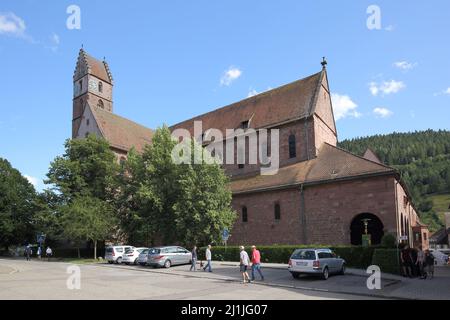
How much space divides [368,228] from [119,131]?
32.7 meters

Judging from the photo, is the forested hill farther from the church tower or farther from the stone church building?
the church tower

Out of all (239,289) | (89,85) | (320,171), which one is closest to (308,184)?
(320,171)

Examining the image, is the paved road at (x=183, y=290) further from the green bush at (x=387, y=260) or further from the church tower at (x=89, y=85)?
the church tower at (x=89, y=85)

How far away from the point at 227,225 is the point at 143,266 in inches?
293

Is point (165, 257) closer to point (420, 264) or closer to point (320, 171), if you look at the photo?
point (320, 171)

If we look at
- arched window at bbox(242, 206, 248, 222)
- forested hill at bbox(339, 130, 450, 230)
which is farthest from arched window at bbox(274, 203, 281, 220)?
forested hill at bbox(339, 130, 450, 230)

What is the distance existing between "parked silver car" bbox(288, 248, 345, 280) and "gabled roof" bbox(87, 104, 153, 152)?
33.9 meters

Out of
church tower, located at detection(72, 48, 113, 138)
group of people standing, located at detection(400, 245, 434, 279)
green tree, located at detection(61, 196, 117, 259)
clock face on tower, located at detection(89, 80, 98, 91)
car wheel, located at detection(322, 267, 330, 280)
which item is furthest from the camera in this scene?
clock face on tower, located at detection(89, 80, 98, 91)

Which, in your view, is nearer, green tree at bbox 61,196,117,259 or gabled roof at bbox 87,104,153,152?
green tree at bbox 61,196,117,259

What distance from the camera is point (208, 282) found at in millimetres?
19781

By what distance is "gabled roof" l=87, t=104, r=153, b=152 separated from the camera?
5053 cm

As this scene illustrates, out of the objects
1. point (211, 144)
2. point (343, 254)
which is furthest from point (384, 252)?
point (211, 144)

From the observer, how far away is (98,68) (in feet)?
209

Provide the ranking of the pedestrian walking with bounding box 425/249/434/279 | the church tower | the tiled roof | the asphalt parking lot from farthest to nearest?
1. the tiled roof
2. the church tower
3. the pedestrian walking with bounding box 425/249/434/279
4. the asphalt parking lot
